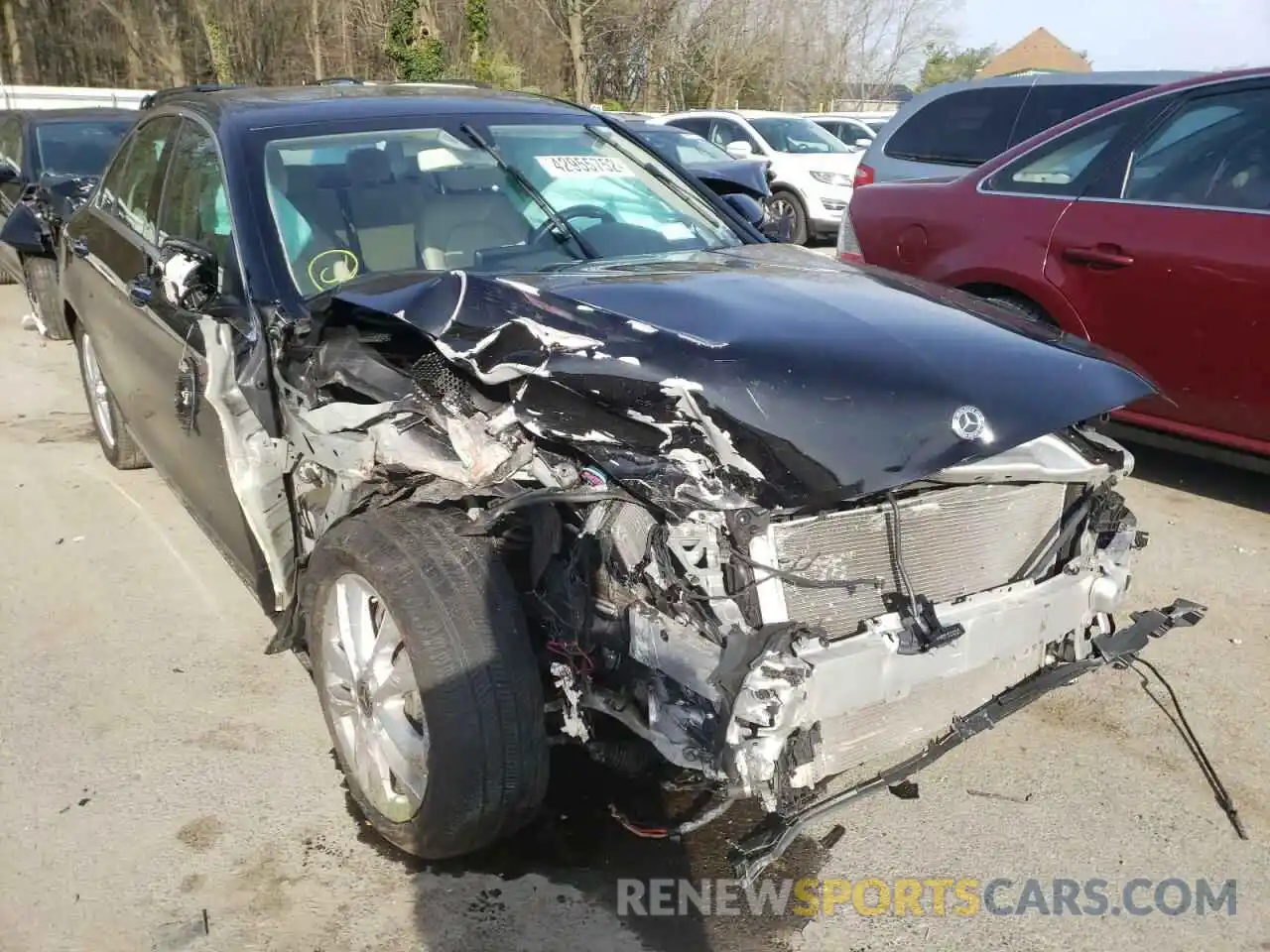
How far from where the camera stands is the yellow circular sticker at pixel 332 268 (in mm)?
3051

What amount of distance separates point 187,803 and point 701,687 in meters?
1.59

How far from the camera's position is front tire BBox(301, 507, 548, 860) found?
2293mm

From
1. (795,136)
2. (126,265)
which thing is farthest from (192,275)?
(795,136)

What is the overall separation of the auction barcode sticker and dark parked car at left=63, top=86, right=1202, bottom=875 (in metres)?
0.51

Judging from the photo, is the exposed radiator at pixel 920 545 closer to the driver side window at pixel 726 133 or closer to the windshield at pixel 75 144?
the windshield at pixel 75 144

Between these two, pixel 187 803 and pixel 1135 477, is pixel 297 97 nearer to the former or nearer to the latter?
pixel 187 803

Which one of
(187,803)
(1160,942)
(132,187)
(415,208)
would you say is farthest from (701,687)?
(132,187)

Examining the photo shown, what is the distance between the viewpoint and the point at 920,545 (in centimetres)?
243

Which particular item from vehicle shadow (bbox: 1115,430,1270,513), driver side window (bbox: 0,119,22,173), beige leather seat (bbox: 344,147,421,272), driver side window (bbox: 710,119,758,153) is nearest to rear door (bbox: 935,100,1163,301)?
vehicle shadow (bbox: 1115,430,1270,513)

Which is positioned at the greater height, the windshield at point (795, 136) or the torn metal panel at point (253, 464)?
the windshield at point (795, 136)

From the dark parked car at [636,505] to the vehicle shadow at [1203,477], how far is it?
2.41 meters

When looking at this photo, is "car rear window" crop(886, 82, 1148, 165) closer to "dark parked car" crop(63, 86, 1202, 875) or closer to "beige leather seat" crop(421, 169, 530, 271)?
"dark parked car" crop(63, 86, 1202, 875)

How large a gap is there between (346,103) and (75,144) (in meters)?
6.60

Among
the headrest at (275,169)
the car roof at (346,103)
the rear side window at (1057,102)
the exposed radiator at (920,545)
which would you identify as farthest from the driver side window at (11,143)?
the exposed radiator at (920,545)
